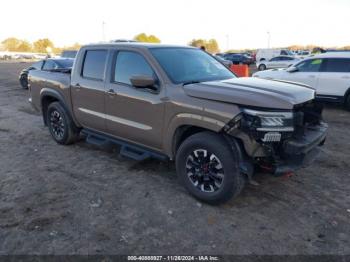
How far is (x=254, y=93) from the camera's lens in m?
3.73

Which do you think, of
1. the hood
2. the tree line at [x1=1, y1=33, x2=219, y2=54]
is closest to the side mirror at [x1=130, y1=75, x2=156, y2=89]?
the hood

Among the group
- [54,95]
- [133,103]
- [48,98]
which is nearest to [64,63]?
[48,98]

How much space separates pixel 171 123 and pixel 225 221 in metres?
1.34

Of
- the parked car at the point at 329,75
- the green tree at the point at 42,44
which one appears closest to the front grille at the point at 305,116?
the parked car at the point at 329,75

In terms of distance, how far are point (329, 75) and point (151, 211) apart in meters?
8.32

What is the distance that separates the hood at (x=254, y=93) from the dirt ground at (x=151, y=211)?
50.3 inches

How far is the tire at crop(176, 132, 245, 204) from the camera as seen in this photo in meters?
3.79

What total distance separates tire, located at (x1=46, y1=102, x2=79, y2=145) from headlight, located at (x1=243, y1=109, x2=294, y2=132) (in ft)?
12.2

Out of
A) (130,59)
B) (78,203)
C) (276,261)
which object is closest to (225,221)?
(276,261)

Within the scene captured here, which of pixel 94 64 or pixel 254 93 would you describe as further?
pixel 94 64

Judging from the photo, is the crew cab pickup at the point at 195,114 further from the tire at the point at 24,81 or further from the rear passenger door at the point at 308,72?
the tire at the point at 24,81

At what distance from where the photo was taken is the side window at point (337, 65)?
9.98 meters

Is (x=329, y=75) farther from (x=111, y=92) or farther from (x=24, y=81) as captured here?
(x=24, y=81)

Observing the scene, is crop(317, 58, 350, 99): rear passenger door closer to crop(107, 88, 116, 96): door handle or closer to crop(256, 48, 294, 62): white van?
crop(107, 88, 116, 96): door handle
